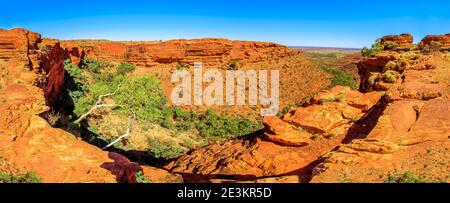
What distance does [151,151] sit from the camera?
78.0ft

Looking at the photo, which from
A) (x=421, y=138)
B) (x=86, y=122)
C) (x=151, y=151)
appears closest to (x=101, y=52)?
(x=86, y=122)

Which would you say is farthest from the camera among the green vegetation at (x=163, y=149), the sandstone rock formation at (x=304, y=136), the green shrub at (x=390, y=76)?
the green vegetation at (x=163, y=149)

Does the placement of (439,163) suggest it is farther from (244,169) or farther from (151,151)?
(151,151)

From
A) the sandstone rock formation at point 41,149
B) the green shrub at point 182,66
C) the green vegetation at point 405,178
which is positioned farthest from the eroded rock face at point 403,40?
the green shrub at point 182,66

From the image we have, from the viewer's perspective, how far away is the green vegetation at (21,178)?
10.0 m

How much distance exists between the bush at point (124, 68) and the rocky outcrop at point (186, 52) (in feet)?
3.02

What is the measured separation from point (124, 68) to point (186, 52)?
6.67 meters

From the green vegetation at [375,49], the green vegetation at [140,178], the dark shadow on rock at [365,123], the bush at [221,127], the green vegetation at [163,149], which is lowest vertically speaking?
the green vegetation at [163,149]

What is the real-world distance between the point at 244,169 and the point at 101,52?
1199 inches

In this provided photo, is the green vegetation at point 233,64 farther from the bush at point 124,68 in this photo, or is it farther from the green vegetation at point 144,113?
the bush at point 124,68

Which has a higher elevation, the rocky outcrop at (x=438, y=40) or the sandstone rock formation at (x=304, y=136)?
the rocky outcrop at (x=438, y=40)

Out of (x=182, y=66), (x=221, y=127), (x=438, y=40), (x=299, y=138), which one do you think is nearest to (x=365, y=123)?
(x=299, y=138)

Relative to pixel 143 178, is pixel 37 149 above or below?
above

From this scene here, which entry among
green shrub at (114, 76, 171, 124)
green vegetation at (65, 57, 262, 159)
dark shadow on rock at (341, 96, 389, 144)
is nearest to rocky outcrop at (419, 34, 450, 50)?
dark shadow on rock at (341, 96, 389, 144)
